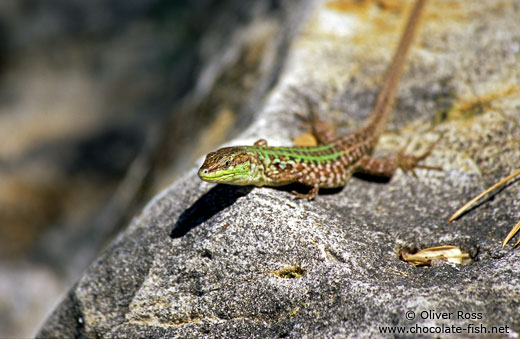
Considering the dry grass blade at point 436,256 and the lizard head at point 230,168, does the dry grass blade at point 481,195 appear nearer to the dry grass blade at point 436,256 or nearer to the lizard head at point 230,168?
the dry grass blade at point 436,256

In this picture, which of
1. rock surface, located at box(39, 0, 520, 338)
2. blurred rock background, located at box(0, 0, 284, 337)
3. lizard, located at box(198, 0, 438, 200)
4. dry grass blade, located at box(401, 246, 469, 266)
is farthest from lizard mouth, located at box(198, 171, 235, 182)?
blurred rock background, located at box(0, 0, 284, 337)

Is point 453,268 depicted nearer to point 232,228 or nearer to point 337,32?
point 232,228

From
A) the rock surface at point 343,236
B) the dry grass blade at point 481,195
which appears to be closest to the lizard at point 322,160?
the rock surface at point 343,236

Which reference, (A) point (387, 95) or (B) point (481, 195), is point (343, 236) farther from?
(A) point (387, 95)

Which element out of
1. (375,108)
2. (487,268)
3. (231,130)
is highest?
(231,130)

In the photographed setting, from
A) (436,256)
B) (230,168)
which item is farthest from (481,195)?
(230,168)

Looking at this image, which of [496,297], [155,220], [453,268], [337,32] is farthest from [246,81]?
[496,297]

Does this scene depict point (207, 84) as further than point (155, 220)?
Yes

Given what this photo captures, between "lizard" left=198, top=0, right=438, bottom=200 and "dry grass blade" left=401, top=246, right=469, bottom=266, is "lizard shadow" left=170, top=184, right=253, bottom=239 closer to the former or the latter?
"lizard" left=198, top=0, right=438, bottom=200
